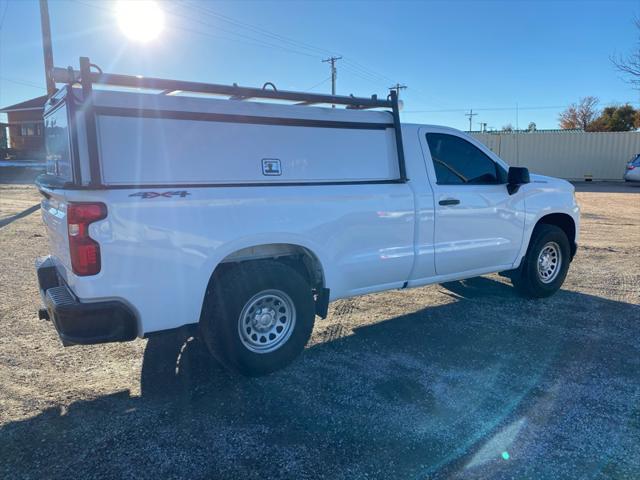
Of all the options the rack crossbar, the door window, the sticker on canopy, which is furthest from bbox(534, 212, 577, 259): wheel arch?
the sticker on canopy

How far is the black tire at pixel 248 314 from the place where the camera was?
12.5 ft

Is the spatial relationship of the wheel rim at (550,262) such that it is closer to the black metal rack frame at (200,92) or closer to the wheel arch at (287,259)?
the black metal rack frame at (200,92)

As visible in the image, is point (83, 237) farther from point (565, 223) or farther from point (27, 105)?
point (27, 105)

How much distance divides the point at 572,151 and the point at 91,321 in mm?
31120

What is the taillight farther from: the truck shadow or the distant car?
the distant car

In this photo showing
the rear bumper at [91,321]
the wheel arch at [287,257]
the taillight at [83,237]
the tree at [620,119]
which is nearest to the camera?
the taillight at [83,237]

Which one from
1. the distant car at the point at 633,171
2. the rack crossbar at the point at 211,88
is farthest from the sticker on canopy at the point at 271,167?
the distant car at the point at 633,171

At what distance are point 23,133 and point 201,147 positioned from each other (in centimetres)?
5134

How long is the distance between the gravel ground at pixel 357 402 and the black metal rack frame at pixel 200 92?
161 centimetres

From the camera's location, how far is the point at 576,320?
543cm

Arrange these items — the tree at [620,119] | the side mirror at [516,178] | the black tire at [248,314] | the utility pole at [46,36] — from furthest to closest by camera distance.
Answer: the tree at [620,119], the utility pole at [46,36], the side mirror at [516,178], the black tire at [248,314]

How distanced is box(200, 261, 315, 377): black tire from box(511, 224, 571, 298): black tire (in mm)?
3094

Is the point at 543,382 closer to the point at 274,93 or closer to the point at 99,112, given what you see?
the point at 274,93

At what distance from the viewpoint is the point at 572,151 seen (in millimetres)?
29281
